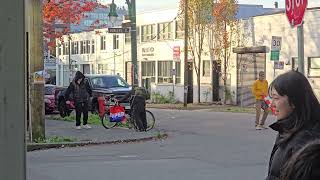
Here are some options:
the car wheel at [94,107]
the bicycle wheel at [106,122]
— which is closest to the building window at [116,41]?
the car wheel at [94,107]

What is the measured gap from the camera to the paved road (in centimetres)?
1027

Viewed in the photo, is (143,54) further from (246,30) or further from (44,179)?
(44,179)

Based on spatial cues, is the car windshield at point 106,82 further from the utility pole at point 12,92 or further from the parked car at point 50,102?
the utility pole at point 12,92

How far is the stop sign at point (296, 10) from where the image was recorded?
454cm

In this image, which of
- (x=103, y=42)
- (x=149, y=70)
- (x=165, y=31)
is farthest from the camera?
(x=103, y=42)

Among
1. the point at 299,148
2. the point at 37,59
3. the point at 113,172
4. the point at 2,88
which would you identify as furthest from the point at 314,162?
the point at 37,59

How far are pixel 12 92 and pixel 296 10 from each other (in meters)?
2.54

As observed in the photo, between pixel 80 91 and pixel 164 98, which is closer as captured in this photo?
pixel 80 91

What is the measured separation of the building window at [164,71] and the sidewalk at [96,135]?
93.2 ft

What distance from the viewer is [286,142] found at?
2.88 meters

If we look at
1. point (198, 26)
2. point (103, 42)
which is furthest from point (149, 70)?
point (198, 26)

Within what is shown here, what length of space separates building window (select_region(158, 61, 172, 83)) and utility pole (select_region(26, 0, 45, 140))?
108 feet

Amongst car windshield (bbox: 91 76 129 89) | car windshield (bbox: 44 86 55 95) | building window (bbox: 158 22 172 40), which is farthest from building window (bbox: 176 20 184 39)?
car windshield (bbox: 91 76 129 89)

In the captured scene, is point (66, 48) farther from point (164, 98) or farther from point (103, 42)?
point (164, 98)
